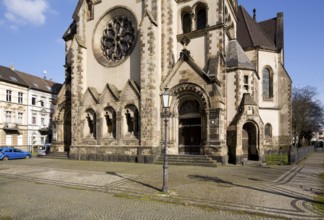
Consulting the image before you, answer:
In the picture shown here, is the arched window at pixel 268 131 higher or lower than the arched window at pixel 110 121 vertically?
lower

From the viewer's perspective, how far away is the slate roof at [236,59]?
2023 centimetres

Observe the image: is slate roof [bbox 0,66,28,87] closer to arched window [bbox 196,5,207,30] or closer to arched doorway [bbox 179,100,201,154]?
arched doorway [bbox 179,100,201,154]

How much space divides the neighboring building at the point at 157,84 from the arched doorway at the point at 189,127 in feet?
0.26

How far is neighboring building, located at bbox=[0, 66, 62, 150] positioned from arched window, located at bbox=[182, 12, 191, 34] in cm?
2879

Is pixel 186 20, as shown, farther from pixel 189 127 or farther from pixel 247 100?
pixel 189 127

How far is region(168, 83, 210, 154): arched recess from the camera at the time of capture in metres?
19.2

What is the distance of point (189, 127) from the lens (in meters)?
19.9

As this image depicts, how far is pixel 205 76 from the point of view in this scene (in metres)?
18.2

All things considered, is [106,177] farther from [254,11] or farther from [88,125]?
[254,11]

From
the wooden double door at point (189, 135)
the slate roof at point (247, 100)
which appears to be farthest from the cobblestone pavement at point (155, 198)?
the slate roof at point (247, 100)

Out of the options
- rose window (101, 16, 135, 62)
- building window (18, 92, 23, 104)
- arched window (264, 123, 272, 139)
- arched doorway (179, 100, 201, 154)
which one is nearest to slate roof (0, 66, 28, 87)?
building window (18, 92, 23, 104)

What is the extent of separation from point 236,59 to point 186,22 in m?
5.67

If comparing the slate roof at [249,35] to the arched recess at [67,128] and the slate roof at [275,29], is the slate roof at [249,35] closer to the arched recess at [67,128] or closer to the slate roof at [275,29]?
the slate roof at [275,29]

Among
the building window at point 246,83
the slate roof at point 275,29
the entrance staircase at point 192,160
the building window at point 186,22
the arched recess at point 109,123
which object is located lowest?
the entrance staircase at point 192,160
